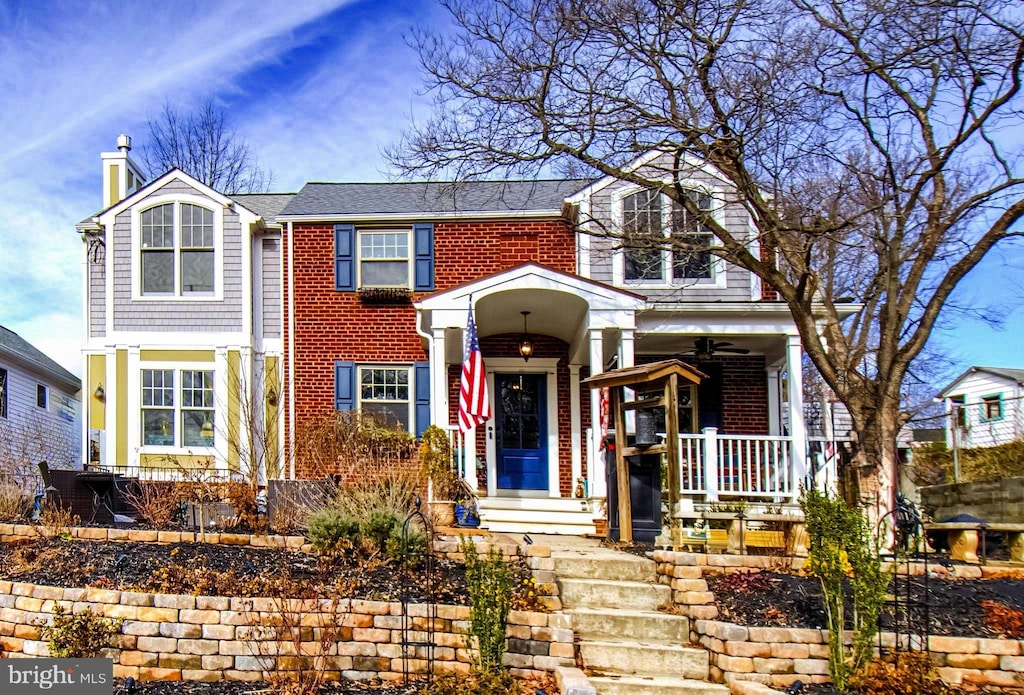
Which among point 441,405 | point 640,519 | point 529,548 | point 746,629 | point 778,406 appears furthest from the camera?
point 778,406

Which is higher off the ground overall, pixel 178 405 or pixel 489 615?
pixel 178 405

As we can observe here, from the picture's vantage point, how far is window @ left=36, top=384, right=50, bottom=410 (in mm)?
21688

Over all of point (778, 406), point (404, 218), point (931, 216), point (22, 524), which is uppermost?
point (404, 218)

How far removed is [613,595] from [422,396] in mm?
6762

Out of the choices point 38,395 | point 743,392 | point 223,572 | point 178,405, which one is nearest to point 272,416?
point 178,405

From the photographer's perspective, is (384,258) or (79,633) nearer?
(79,633)

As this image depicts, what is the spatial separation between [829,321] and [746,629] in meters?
4.85

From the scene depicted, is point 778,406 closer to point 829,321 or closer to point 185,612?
point 829,321

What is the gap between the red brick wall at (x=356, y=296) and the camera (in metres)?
14.4

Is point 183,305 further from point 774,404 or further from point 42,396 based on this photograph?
point 42,396

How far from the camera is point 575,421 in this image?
14.2m

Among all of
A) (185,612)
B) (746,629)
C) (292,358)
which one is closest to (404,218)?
(292,358)

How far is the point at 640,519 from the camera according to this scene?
32.8ft

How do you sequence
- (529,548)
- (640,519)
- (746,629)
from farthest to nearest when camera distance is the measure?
(640,519)
(529,548)
(746,629)
